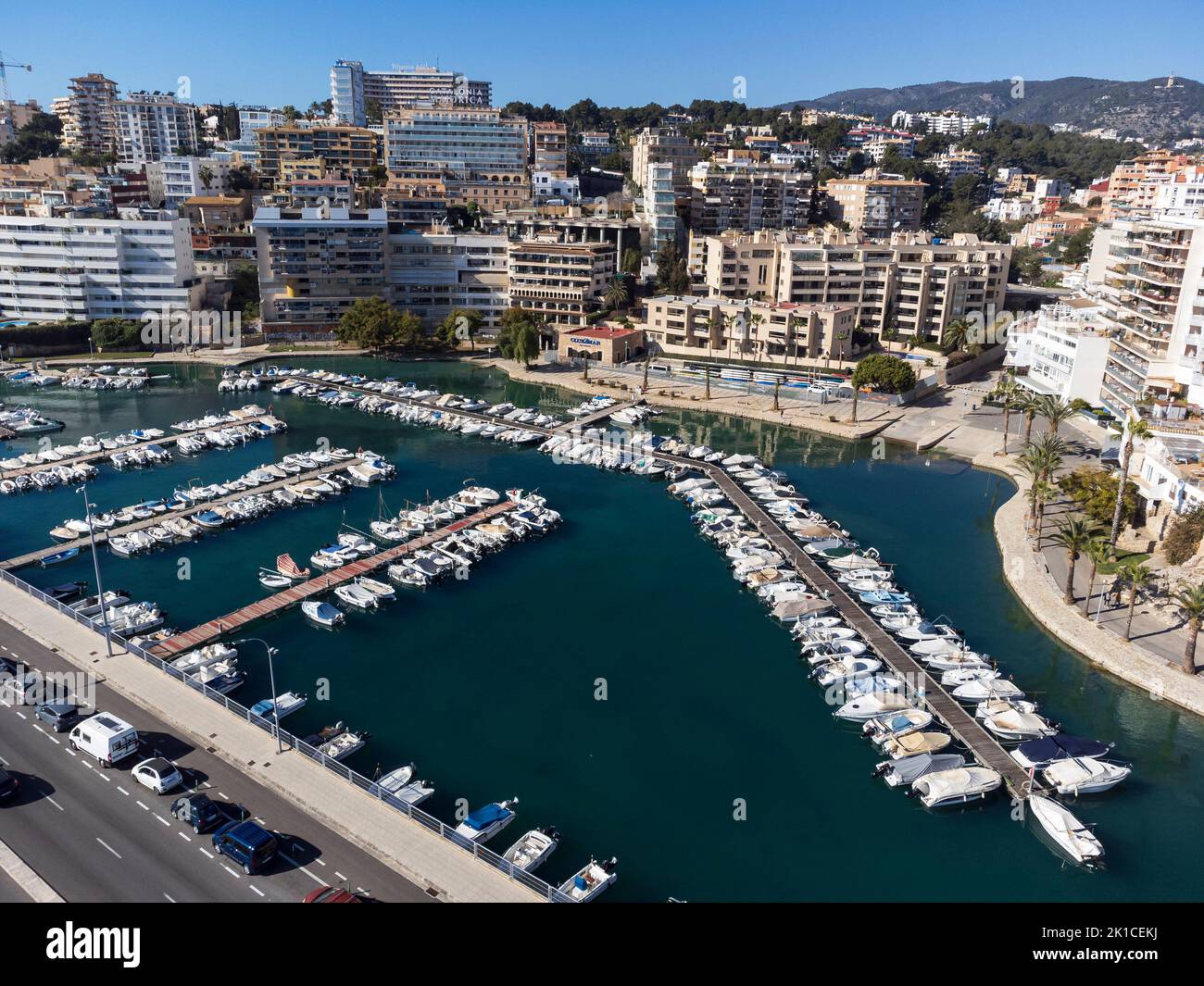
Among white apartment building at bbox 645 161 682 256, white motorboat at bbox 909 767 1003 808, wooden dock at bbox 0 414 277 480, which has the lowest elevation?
white motorboat at bbox 909 767 1003 808

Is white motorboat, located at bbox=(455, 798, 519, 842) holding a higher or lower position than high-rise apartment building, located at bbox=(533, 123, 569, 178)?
lower

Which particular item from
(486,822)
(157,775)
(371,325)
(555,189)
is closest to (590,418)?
(371,325)

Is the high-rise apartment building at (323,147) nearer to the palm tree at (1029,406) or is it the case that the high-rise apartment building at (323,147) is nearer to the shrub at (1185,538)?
the palm tree at (1029,406)

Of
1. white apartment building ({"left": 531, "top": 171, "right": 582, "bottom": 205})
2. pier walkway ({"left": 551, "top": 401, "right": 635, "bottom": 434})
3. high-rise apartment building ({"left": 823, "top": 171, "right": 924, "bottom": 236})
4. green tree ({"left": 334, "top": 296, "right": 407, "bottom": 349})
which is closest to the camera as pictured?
pier walkway ({"left": 551, "top": 401, "right": 635, "bottom": 434})

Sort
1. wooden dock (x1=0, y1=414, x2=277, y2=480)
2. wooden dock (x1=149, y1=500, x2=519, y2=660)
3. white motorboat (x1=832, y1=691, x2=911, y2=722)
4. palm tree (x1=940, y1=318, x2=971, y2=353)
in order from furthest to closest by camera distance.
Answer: palm tree (x1=940, y1=318, x2=971, y2=353), wooden dock (x1=0, y1=414, x2=277, y2=480), wooden dock (x1=149, y1=500, x2=519, y2=660), white motorboat (x1=832, y1=691, x2=911, y2=722)

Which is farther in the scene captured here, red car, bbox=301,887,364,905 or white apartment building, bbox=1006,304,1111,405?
white apartment building, bbox=1006,304,1111,405

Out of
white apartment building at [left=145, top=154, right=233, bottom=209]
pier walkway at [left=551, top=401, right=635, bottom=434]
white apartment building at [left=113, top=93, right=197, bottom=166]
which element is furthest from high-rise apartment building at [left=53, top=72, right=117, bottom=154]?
pier walkway at [left=551, top=401, right=635, bottom=434]

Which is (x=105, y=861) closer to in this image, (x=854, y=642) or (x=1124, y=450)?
(x=854, y=642)

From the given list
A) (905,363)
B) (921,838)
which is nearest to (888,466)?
(905,363)

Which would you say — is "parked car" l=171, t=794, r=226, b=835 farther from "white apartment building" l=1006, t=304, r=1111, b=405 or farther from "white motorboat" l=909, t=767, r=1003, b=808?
"white apartment building" l=1006, t=304, r=1111, b=405
